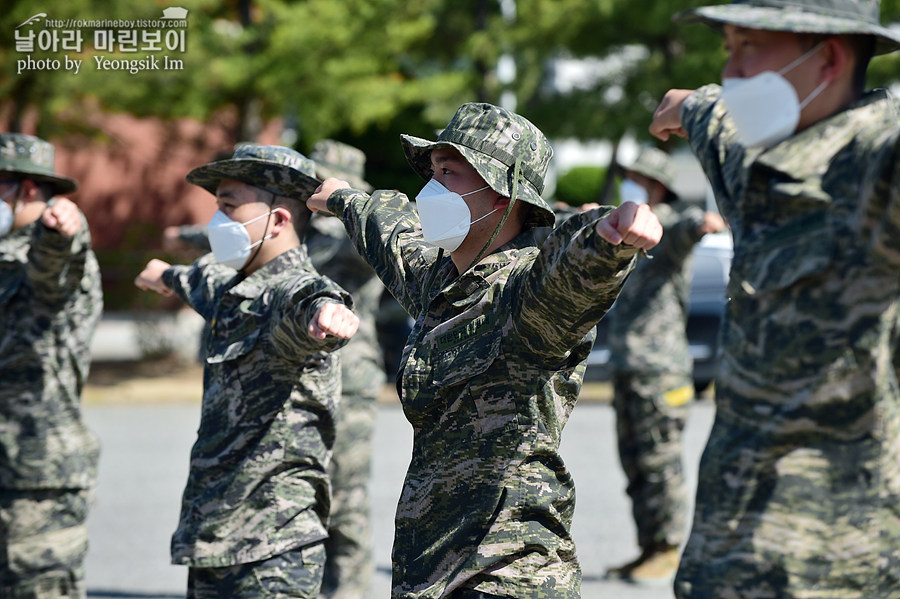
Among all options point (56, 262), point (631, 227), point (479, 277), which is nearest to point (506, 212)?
point (479, 277)

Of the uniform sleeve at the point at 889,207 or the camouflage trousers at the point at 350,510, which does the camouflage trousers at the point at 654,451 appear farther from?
the uniform sleeve at the point at 889,207

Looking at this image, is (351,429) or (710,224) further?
(710,224)

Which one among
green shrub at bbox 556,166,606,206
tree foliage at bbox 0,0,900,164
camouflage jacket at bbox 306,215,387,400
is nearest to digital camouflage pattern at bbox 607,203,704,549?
camouflage jacket at bbox 306,215,387,400

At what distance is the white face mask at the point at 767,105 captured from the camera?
92.7 inches

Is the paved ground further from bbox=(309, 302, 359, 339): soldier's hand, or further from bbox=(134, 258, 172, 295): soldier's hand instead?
bbox=(309, 302, 359, 339): soldier's hand

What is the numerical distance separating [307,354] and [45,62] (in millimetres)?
10642

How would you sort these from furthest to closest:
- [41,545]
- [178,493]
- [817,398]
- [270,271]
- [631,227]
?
[178,493]
[41,545]
[270,271]
[631,227]
[817,398]

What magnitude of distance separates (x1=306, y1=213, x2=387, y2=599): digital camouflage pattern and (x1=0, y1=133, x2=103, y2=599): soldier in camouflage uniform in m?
1.40

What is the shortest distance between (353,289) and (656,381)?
6.63 feet

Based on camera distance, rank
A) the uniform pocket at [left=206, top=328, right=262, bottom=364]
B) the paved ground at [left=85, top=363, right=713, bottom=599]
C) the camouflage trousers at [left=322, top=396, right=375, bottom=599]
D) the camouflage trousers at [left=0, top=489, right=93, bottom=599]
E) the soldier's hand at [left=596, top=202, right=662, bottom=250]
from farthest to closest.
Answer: the paved ground at [left=85, top=363, right=713, bottom=599] < the camouflage trousers at [left=322, top=396, right=375, bottom=599] < the camouflage trousers at [left=0, top=489, right=93, bottom=599] < the uniform pocket at [left=206, top=328, right=262, bottom=364] < the soldier's hand at [left=596, top=202, right=662, bottom=250]

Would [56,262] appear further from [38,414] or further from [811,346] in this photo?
[811,346]

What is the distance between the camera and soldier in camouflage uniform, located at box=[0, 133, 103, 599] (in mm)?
4992

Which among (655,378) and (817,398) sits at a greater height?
(817,398)

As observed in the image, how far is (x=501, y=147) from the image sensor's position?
314cm
